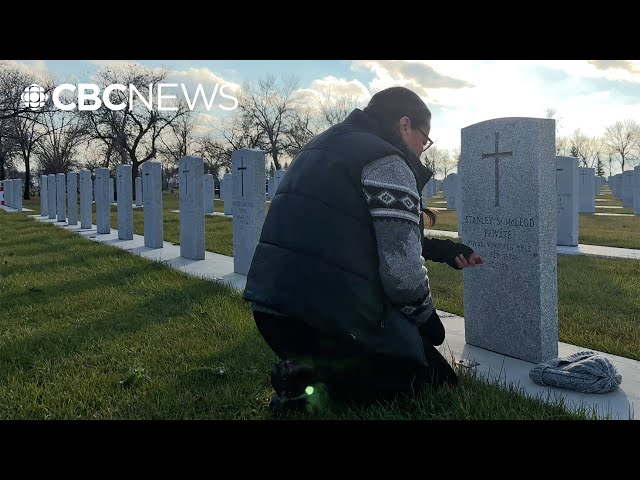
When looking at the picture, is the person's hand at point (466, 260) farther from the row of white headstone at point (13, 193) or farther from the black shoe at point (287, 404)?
the row of white headstone at point (13, 193)

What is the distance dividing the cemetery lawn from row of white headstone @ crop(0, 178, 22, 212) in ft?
96.9

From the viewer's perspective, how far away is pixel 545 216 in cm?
402

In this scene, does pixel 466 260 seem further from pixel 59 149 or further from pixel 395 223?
pixel 59 149

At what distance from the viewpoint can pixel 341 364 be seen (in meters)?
2.82

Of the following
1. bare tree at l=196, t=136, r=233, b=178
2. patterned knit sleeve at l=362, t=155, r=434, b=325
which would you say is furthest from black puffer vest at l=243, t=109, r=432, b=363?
bare tree at l=196, t=136, r=233, b=178

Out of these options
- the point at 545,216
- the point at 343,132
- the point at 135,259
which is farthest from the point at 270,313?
the point at 135,259

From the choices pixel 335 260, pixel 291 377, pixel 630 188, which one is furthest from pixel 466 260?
pixel 630 188

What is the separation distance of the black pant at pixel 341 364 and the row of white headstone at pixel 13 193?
33.6 meters

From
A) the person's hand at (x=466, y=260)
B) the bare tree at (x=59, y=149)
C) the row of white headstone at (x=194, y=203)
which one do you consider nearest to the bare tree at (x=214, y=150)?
the bare tree at (x=59, y=149)

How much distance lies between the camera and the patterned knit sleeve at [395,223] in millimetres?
2633

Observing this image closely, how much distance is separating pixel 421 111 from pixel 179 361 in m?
2.52

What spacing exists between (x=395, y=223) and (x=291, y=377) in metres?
0.97
